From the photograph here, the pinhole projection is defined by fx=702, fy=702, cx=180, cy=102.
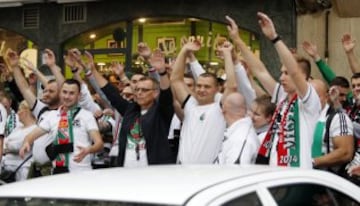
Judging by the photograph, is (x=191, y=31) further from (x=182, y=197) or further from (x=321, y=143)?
(x=182, y=197)

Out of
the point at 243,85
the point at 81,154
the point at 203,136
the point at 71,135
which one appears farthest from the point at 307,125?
the point at 71,135

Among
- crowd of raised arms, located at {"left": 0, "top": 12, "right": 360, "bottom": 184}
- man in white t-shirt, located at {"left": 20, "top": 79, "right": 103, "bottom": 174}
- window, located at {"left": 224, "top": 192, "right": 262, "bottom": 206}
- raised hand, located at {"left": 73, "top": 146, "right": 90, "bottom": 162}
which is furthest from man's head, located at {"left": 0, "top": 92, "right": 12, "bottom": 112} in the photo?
window, located at {"left": 224, "top": 192, "right": 262, "bottom": 206}

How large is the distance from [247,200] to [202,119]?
3.20m

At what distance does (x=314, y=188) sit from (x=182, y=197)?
1117mm

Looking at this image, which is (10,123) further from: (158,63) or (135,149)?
(158,63)

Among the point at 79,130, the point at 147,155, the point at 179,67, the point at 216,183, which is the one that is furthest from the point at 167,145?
the point at 216,183

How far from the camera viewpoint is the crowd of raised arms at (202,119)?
579 cm

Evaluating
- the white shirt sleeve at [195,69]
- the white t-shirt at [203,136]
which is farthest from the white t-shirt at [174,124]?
the white t-shirt at [203,136]

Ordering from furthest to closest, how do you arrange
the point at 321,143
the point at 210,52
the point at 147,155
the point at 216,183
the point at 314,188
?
the point at 210,52, the point at 147,155, the point at 321,143, the point at 314,188, the point at 216,183

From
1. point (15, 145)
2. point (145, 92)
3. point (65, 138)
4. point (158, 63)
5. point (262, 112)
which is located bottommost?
point (15, 145)

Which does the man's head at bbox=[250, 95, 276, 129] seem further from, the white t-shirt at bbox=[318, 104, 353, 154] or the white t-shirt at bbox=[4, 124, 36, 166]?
the white t-shirt at bbox=[4, 124, 36, 166]

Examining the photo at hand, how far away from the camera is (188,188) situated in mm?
3215

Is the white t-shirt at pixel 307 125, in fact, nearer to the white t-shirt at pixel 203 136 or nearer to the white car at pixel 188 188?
the white t-shirt at pixel 203 136

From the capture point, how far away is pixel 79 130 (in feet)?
24.8
